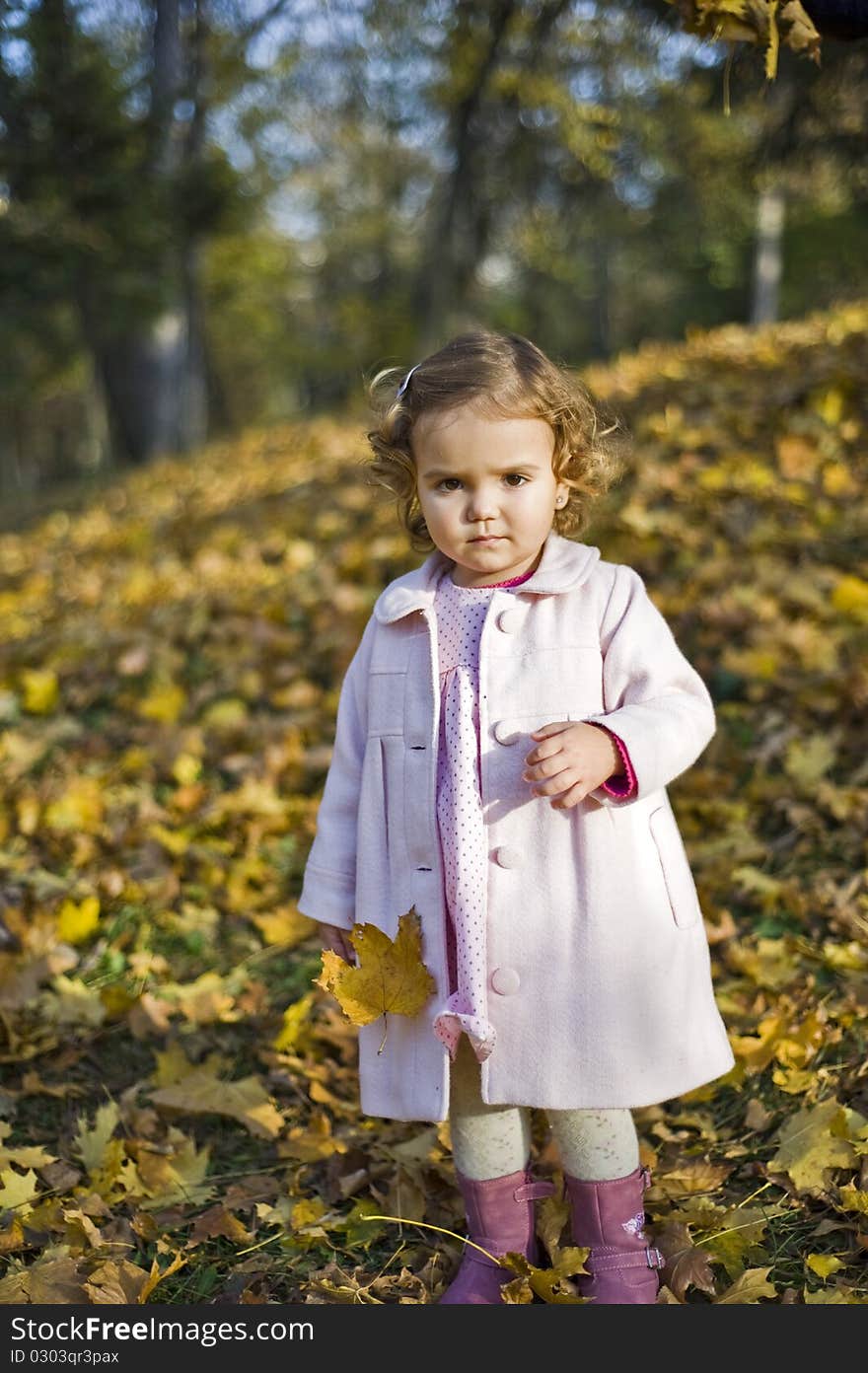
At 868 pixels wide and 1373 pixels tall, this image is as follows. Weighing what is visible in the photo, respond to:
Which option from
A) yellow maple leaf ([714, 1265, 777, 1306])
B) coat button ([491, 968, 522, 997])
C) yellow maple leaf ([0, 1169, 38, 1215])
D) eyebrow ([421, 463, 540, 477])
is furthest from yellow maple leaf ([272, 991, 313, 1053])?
eyebrow ([421, 463, 540, 477])

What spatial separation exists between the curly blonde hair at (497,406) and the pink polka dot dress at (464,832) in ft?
1.06

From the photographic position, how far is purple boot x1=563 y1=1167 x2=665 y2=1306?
6.71ft

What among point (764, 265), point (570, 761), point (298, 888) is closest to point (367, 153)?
point (764, 265)

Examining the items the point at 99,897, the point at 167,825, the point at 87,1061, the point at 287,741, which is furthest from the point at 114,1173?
the point at 287,741

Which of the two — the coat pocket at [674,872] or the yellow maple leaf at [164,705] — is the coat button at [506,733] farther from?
the yellow maple leaf at [164,705]

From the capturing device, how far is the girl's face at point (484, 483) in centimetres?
194

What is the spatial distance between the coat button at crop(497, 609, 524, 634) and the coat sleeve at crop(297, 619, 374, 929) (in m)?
0.28

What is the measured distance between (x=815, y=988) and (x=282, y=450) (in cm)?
668

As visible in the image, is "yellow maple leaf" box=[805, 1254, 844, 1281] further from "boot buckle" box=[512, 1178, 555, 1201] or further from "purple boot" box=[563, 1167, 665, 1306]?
"boot buckle" box=[512, 1178, 555, 1201]

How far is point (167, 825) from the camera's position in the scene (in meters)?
3.97

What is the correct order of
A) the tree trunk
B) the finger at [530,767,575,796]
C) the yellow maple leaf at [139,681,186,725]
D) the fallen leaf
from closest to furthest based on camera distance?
the finger at [530,767,575,796] < the fallen leaf < the yellow maple leaf at [139,681,186,725] < the tree trunk

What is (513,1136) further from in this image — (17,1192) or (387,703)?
(17,1192)

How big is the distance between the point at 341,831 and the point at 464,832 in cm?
31

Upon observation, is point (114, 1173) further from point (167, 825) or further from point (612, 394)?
point (612, 394)
